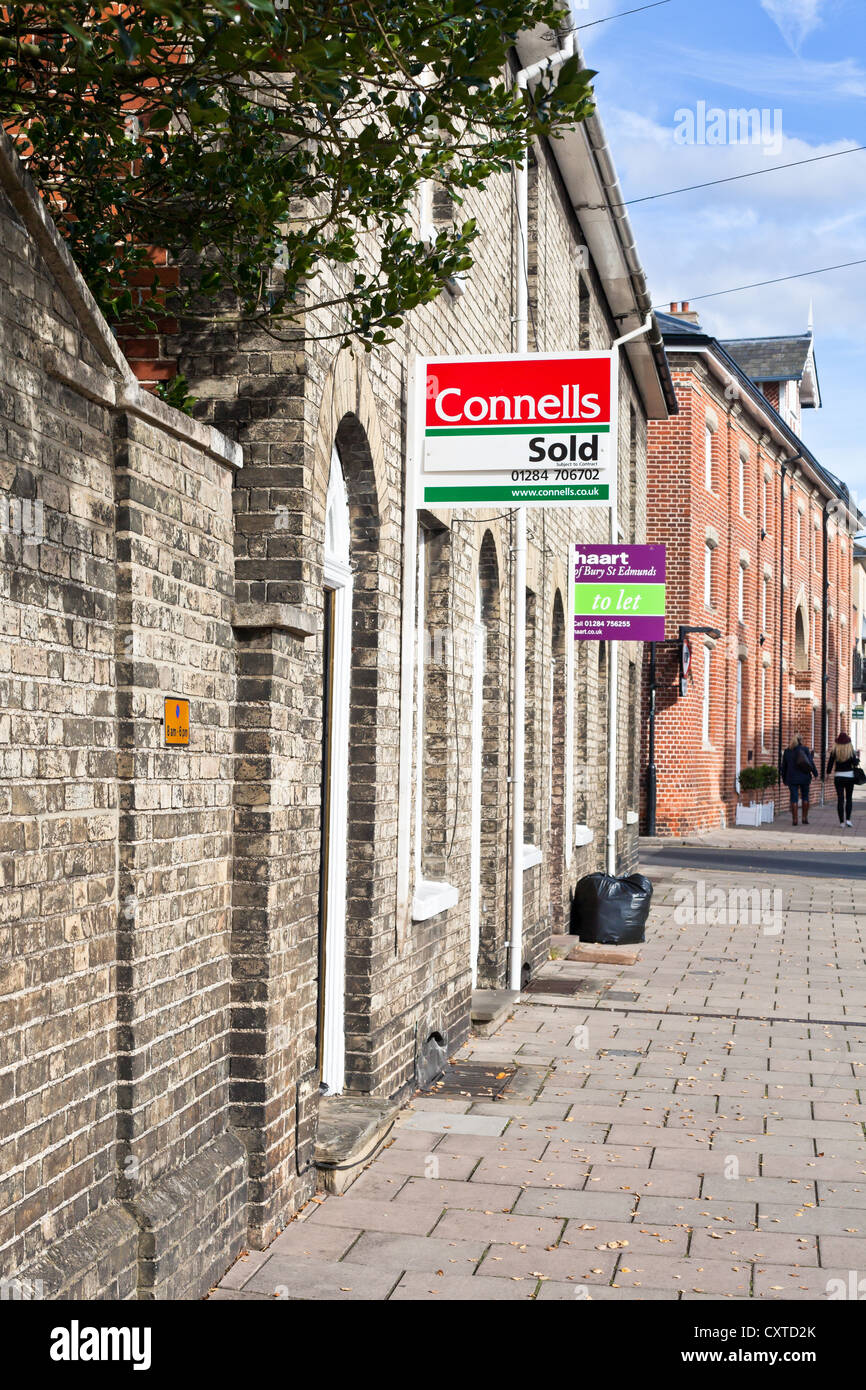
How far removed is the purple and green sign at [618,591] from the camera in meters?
13.6

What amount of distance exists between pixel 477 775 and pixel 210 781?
516 cm

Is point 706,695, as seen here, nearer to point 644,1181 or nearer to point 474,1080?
point 474,1080

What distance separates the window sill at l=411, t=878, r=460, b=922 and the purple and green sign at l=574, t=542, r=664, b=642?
223 inches

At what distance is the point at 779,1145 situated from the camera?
673cm

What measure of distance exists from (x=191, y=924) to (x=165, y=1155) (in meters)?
0.73

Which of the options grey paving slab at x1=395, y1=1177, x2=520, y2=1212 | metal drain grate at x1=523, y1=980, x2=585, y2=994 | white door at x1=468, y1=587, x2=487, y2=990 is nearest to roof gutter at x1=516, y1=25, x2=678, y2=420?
white door at x1=468, y1=587, x2=487, y2=990

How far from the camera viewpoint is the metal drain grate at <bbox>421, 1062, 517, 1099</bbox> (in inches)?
301

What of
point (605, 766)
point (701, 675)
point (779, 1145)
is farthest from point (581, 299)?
point (701, 675)

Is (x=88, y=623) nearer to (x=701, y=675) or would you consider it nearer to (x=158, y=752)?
(x=158, y=752)

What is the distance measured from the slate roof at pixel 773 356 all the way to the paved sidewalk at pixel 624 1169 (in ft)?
98.7

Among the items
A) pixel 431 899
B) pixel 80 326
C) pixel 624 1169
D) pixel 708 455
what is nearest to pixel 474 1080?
pixel 431 899

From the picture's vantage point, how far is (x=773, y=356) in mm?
39812

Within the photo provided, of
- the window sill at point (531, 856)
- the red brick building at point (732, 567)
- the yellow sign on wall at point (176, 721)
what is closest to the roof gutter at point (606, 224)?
the window sill at point (531, 856)

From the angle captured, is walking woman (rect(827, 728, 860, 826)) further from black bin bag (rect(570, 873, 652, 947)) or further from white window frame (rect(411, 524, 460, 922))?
white window frame (rect(411, 524, 460, 922))
